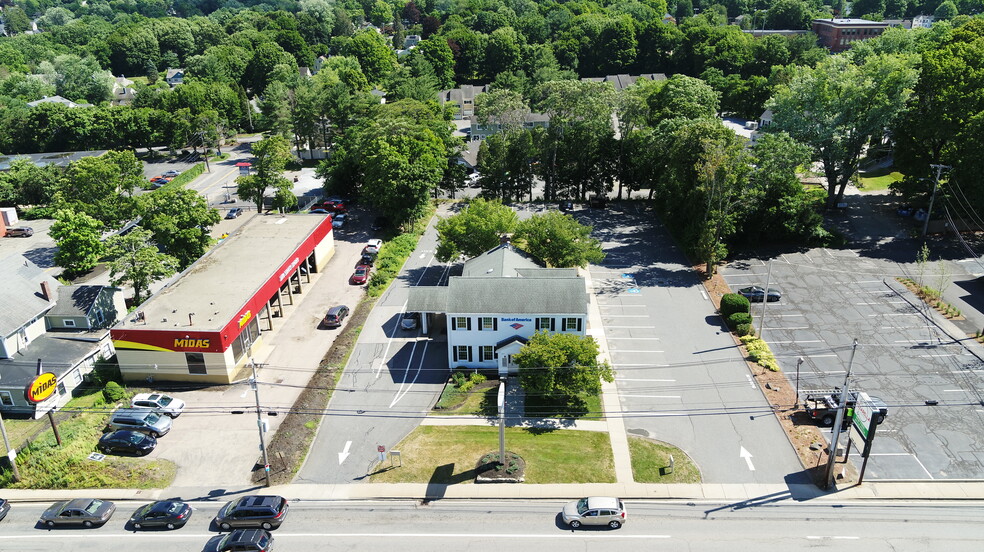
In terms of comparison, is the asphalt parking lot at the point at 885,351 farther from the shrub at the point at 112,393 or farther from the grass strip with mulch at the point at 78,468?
the shrub at the point at 112,393

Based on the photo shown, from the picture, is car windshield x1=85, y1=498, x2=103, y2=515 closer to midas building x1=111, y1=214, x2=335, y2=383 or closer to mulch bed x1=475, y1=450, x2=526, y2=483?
midas building x1=111, y1=214, x2=335, y2=383

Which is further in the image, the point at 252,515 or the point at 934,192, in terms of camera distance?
the point at 934,192

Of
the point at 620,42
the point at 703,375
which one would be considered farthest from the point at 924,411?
the point at 620,42

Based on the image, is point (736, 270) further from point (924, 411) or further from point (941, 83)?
point (941, 83)

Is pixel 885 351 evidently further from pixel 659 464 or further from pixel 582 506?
pixel 582 506

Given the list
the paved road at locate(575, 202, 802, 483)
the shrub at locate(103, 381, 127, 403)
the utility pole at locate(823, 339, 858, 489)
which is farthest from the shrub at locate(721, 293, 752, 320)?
the shrub at locate(103, 381, 127, 403)

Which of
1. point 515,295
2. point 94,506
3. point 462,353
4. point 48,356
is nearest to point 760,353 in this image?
point 515,295
